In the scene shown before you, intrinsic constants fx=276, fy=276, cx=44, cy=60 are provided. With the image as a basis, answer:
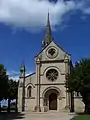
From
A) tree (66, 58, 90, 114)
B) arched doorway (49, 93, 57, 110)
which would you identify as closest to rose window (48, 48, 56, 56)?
arched doorway (49, 93, 57, 110)

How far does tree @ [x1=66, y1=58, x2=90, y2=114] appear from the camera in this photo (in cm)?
4203

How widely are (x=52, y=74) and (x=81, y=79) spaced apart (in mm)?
11209

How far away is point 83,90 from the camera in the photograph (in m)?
42.1

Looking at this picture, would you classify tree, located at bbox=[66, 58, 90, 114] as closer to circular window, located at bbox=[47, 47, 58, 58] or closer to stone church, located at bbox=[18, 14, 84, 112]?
stone church, located at bbox=[18, 14, 84, 112]

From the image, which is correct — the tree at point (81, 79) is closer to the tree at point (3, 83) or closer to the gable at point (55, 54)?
the gable at point (55, 54)

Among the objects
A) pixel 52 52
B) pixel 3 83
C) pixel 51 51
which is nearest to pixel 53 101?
pixel 52 52

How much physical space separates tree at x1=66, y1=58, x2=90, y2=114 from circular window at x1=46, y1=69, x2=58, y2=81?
8.09 m

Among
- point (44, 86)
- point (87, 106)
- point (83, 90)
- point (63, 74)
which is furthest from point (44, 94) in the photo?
point (83, 90)

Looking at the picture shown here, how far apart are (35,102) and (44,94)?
90.0 inches

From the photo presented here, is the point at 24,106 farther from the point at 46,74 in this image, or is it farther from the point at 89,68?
the point at 89,68

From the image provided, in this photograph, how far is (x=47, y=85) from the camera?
5269 cm

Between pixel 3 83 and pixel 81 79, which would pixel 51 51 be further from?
pixel 3 83

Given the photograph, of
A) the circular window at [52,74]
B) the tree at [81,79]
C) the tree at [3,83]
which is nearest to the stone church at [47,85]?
the circular window at [52,74]

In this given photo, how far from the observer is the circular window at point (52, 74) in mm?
53062
